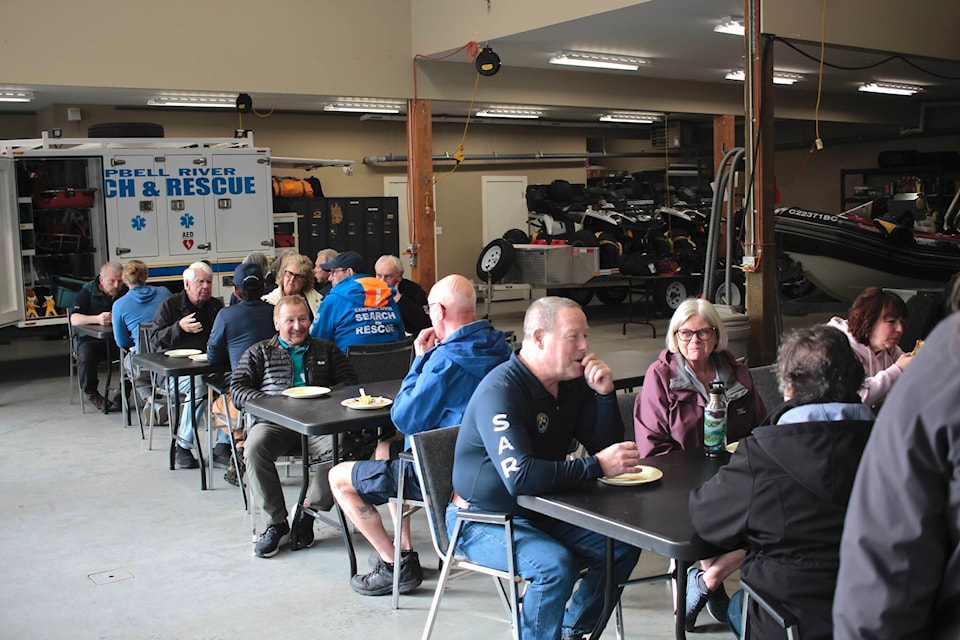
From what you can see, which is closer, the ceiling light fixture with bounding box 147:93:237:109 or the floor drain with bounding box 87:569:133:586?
the floor drain with bounding box 87:569:133:586

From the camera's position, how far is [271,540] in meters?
4.72

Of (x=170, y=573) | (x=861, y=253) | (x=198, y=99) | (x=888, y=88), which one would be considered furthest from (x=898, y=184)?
(x=170, y=573)

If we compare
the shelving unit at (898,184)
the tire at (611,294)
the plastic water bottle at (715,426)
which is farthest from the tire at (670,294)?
the plastic water bottle at (715,426)

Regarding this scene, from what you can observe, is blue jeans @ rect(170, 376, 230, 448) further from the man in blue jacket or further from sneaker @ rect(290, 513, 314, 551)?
the man in blue jacket

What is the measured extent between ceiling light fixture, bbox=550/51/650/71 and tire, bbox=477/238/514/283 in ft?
9.81

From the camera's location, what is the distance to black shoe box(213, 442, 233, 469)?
6.29 meters

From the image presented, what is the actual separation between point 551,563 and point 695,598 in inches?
36.5

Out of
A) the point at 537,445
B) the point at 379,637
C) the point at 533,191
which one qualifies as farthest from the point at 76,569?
the point at 533,191

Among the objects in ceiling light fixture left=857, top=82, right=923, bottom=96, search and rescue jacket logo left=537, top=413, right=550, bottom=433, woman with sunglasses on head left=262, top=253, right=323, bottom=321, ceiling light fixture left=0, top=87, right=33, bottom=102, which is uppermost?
ceiling light fixture left=857, top=82, right=923, bottom=96

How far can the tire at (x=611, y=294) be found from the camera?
15.8m

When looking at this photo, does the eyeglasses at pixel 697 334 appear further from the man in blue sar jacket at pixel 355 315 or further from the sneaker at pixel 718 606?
the man in blue sar jacket at pixel 355 315

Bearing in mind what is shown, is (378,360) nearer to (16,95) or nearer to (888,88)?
(16,95)

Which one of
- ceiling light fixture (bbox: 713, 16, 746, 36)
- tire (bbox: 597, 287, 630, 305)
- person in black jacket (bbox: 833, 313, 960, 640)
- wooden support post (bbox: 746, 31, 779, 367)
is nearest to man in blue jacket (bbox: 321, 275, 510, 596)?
person in black jacket (bbox: 833, 313, 960, 640)

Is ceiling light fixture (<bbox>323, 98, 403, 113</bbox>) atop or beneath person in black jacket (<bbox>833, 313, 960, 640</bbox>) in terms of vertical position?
atop
